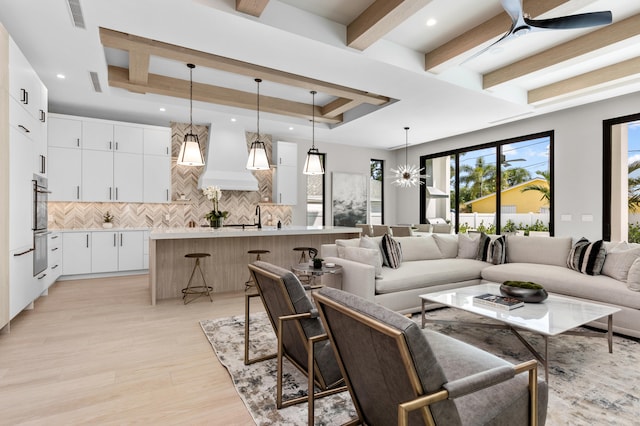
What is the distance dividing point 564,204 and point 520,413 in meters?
5.71

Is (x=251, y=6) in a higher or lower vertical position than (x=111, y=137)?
higher

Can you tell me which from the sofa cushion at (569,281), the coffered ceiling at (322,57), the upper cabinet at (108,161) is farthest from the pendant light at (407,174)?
the upper cabinet at (108,161)

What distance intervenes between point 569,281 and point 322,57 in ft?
11.5

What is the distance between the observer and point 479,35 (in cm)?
364

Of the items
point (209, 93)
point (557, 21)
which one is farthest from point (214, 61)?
point (557, 21)

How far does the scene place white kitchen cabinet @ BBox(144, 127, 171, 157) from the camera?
20.4 feet

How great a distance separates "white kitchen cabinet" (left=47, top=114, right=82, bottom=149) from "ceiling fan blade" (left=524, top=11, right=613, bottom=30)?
6336 millimetres

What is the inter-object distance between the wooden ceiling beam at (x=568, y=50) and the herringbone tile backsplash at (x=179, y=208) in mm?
4665

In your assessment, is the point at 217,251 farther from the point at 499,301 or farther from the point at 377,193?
the point at 377,193

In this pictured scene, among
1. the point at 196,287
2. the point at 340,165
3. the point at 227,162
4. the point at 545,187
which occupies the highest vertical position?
the point at 340,165

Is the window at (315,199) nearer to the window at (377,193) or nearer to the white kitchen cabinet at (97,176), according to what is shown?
the window at (377,193)

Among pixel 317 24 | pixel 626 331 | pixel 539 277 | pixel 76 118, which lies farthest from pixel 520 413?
pixel 76 118

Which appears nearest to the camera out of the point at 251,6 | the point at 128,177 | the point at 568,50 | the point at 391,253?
the point at 251,6

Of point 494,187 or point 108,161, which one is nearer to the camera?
point 108,161
